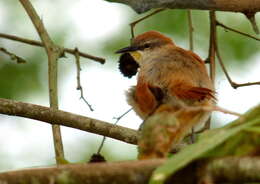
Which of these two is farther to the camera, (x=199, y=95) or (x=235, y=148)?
(x=199, y=95)

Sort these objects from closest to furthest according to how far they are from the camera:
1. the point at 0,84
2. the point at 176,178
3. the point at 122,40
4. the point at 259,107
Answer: the point at 176,178 < the point at 259,107 < the point at 0,84 < the point at 122,40

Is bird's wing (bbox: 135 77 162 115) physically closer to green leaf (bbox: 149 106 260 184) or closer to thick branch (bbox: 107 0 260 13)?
thick branch (bbox: 107 0 260 13)

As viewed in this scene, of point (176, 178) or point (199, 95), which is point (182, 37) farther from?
point (176, 178)

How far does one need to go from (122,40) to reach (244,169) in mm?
5790

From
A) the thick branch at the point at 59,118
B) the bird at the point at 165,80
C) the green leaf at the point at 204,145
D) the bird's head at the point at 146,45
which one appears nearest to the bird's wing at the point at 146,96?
the bird at the point at 165,80

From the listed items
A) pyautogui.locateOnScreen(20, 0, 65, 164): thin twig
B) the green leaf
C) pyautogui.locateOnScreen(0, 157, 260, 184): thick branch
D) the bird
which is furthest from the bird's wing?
pyautogui.locateOnScreen(0, 157, 260, 184): thick branch

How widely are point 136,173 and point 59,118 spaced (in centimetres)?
216

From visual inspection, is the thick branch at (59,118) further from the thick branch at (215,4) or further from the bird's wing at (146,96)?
the thick branch at (215,4)

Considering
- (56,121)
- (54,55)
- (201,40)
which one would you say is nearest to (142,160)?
(56,121)

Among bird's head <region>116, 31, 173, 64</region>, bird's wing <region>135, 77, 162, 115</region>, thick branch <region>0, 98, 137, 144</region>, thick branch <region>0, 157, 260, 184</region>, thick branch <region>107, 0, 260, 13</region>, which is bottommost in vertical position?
thick branch <region>0, 157, 260, 184</region>

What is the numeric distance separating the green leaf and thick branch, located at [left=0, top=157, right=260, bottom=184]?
0.15 feet

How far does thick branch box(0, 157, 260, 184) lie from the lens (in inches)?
69.2

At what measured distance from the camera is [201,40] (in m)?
7.55

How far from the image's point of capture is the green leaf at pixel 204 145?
1749 mm
